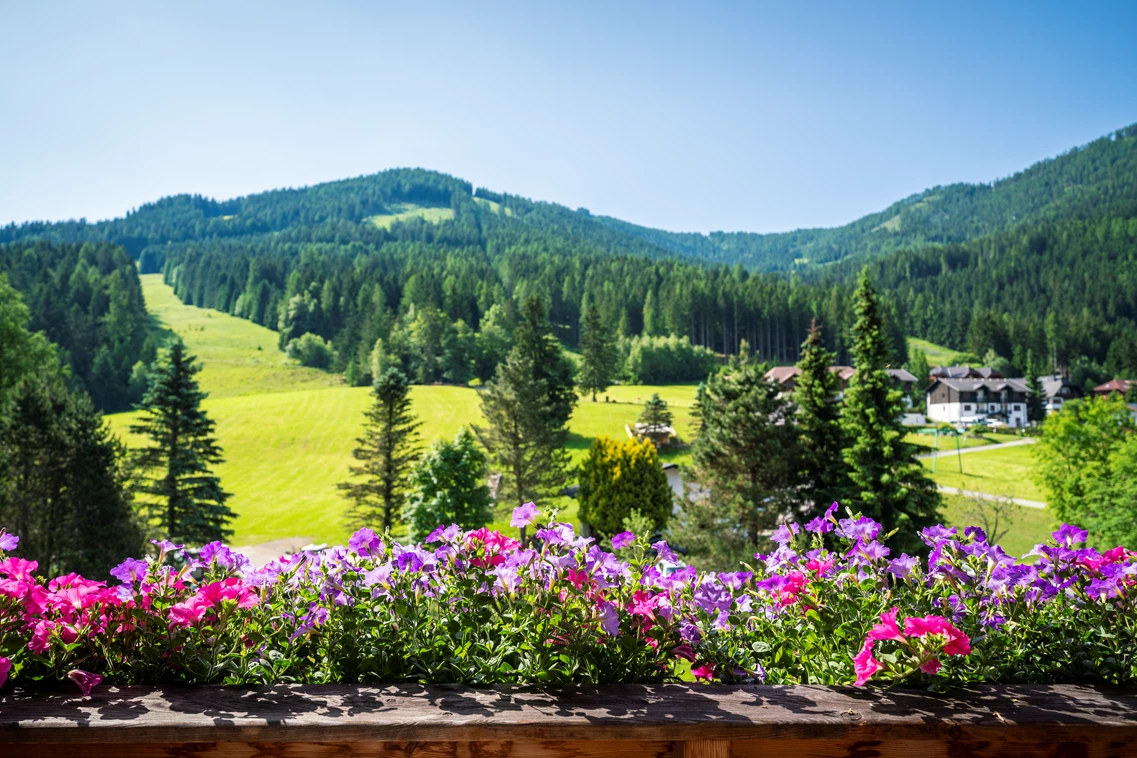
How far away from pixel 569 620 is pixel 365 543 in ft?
2.68

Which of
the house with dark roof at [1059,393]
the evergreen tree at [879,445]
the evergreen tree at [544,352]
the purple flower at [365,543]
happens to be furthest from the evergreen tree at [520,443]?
the house with dark roof at [1059,393]

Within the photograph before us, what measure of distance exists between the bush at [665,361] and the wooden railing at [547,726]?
83.1 metres

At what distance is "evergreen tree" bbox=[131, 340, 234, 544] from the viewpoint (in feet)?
89.0

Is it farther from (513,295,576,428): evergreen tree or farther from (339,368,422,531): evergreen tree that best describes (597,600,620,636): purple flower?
(513,295,576,428): evergreen tree

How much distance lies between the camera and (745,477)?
21078 millimetres

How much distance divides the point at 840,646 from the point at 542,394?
34291 millimetres

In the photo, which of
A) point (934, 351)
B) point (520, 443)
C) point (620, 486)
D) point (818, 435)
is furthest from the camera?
point (934, 351)

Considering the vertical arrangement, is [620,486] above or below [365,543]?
below

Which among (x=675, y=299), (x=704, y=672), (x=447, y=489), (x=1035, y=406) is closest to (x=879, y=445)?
(x=447, y=489)

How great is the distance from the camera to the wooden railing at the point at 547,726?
5.20ft

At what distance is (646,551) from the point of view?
224 cm

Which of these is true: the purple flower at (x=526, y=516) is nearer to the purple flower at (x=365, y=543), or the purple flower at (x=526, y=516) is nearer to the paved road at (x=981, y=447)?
the purple flower at (x=365, y=543)

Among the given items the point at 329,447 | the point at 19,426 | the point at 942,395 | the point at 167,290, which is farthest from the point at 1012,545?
the point at 167,290

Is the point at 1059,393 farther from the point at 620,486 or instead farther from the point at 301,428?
the point at 301,428
